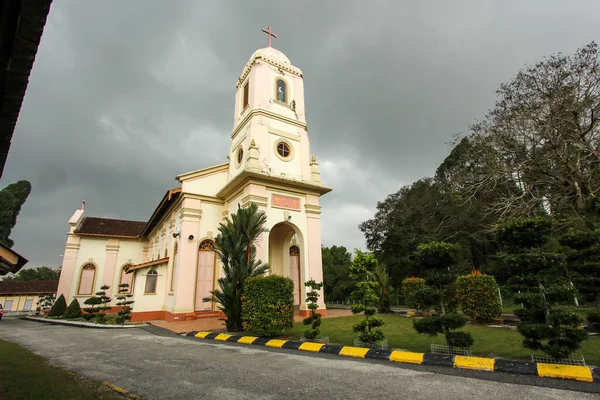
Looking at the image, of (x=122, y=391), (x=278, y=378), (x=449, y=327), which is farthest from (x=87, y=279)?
(x=449, y=327)

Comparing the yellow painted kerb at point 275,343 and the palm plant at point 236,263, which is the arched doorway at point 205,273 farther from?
the yellow painted kerb at point 275,343

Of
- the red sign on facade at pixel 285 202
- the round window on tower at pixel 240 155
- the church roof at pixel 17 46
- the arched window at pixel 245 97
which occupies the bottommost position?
the church roof at pixel 17 46

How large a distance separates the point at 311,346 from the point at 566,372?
14.7 ft

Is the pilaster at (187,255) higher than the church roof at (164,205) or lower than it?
lower

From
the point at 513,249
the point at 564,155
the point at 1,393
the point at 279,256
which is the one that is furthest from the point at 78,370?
the point at 564,155

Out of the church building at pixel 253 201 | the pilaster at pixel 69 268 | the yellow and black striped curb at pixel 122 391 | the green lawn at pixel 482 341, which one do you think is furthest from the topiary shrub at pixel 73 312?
the yellow and black striped curb at pixel 122 391

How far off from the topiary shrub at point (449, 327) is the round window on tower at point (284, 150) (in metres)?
12.2

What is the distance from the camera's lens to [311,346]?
22.0 ft

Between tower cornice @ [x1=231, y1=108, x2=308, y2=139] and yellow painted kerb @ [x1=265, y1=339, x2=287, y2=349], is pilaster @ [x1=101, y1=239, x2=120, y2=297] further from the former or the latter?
yellow painted kerb @ [x1=265, y1=339, x2=287, y2=349]

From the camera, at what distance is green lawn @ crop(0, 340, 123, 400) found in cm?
338

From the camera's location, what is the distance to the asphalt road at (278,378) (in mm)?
3435

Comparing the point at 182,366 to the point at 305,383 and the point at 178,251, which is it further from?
the point at 178,251

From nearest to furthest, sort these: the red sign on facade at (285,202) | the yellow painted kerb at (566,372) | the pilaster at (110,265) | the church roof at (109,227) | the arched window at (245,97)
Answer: the yellow painted kerb at (566,372), the red sign on facade at (285,202), the arched window at (245,97), the pilaster at (110,265), the church roof at (109,227)

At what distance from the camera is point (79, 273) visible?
24.1m
